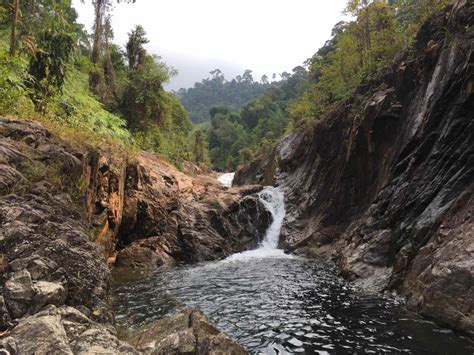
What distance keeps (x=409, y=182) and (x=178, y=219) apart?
12.5m

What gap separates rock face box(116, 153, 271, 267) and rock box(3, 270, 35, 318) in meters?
12.3

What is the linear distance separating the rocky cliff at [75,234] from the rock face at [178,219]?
62 mm

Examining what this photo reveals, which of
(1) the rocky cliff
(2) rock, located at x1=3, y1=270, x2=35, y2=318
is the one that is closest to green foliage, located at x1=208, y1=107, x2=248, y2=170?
(1) the rocky cliff

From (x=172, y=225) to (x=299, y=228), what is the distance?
25.5 ft

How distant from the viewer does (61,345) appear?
4297mm

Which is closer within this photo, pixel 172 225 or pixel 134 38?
pixel 172 225

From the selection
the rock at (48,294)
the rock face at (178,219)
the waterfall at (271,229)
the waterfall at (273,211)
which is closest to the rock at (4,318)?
the rock at (48,294)

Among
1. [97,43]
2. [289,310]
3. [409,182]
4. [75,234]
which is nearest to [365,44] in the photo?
[409,182]

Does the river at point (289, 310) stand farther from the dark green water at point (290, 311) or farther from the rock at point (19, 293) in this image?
the rock at point (19, 293)

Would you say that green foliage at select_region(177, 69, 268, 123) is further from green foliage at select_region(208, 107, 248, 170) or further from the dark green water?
the dark green water

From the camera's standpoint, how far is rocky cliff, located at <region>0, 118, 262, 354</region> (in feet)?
16.1

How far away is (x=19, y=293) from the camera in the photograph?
519 centimetres

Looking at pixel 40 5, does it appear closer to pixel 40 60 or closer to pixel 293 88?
pixel 40 60

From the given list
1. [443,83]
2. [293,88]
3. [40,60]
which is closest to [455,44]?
[443,83]
